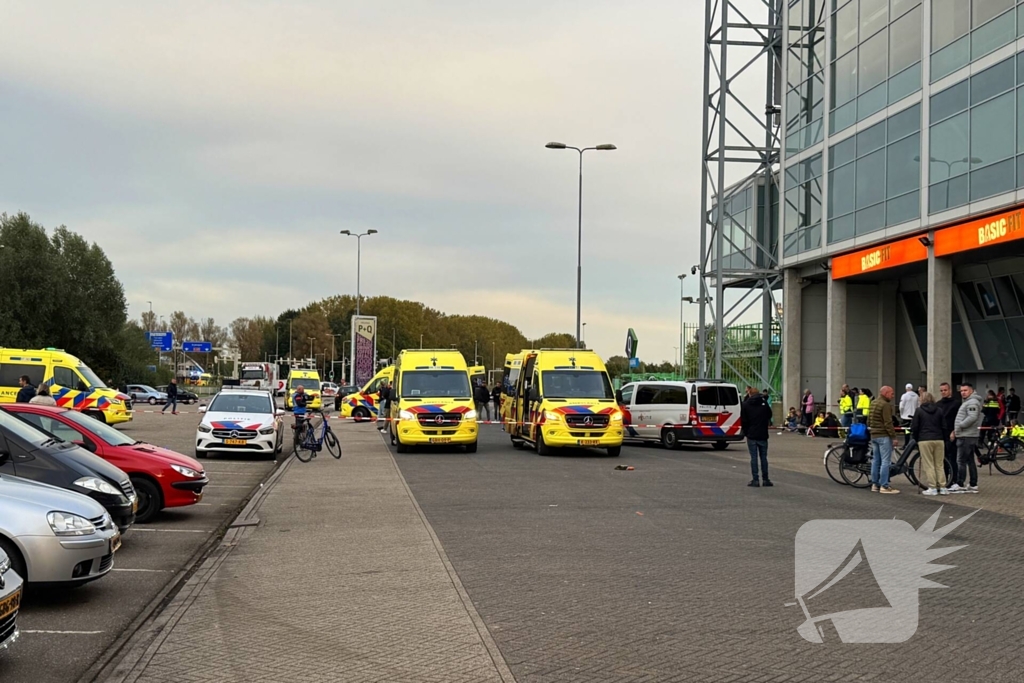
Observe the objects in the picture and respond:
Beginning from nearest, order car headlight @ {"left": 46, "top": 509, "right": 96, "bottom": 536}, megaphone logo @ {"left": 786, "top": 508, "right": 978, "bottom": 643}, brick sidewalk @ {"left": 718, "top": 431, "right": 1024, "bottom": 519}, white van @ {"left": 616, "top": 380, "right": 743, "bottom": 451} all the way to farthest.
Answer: megaphone logo @ {"left": 786, "top": 508, "right": 978, "bottom": 643}, car headlight @ {"left": 46, "top": 509, "right": 96, "bottom": 536}, brick sidewalk @ {"left": 718, "top": 431, "right": 1024, "bottom": 519}, white van @ {"left": 616, "top": 380, "right": 743, "bottom": 451}

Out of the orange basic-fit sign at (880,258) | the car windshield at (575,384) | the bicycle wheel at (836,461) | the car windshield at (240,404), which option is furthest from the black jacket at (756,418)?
the orange basic-fit sign at (880,258)

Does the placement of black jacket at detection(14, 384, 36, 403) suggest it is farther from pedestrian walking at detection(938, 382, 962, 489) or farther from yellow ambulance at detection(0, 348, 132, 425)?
pedestrian walking at detection(938, 382, 962, 489)

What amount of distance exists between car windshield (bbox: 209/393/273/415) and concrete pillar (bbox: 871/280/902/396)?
91.0 ft

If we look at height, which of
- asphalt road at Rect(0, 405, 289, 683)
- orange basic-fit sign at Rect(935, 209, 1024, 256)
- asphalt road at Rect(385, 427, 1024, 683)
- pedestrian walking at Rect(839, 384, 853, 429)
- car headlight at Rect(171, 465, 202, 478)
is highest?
orange basic-fit sign at Rect(935, 209, 1024, 256)

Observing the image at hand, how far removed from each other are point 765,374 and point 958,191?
1706 centimetres

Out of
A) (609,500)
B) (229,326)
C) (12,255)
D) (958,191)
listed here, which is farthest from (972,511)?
(229,326)

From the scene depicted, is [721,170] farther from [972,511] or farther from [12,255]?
[12,255]

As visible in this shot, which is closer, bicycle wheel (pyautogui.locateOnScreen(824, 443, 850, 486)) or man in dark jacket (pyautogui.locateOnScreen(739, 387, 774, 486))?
man in dark jacket (pyautogui.locateOnScreen(739, 387, 774, 486))

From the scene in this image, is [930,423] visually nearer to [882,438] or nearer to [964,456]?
[882,438]

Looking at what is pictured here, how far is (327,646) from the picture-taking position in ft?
22.7

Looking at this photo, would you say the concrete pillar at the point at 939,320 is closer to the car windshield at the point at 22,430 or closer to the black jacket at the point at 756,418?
the black jacket at the point at 756,418

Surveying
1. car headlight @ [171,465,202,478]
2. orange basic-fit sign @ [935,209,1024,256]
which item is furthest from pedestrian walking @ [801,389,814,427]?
car headlight @ [171,465,202,478]

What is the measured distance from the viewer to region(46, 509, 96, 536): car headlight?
25.8 ft

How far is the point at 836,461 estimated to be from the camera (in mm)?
18688
